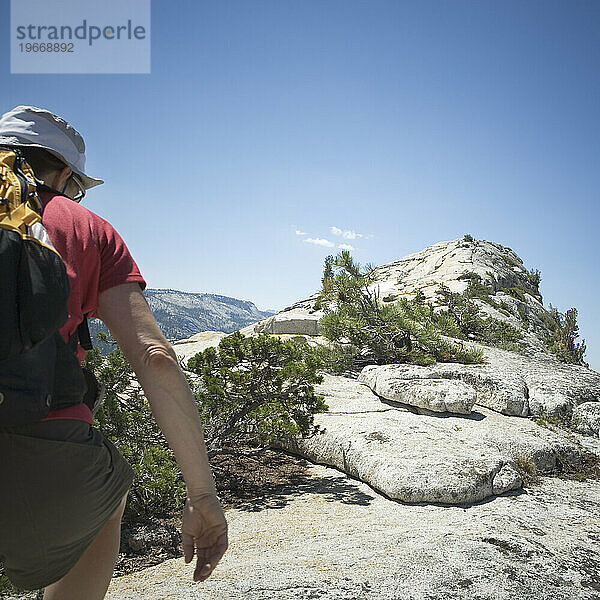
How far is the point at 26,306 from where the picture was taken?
124cm

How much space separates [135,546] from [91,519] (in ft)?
9.52

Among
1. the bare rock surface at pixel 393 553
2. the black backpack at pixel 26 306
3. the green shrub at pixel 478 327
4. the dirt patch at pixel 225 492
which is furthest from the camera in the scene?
the green shrub at pixel 478 327

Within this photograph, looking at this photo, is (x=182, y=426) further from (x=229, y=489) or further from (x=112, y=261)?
(x=229, y=489)

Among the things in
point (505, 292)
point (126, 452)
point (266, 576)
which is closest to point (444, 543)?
point (266, 576)

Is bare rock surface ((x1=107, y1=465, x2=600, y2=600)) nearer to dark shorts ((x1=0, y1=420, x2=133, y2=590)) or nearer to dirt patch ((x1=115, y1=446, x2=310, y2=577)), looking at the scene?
dirt patch ((x1=115, y1=446, x2=310, y2=577))

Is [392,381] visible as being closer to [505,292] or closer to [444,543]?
[444,543]

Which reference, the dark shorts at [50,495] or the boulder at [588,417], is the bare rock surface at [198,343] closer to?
the boulder at [588,417]

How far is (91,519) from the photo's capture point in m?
1.51

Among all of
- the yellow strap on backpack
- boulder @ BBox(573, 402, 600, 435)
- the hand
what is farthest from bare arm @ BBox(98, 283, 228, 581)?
boulder @ BBox(573, 402, 600, 435)

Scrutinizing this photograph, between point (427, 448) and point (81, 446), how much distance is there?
4562 mm

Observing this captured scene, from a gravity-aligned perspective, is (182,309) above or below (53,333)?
below

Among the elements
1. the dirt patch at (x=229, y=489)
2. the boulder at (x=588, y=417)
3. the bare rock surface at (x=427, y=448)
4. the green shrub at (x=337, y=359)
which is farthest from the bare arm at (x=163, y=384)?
the green shrub at (x=337, y=359)

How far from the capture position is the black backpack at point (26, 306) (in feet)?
4.01

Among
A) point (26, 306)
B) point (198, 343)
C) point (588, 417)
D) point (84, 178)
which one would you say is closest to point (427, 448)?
point (588, 417)
